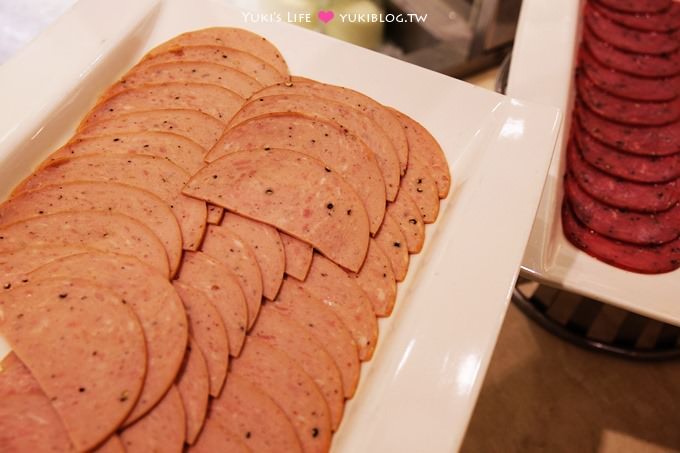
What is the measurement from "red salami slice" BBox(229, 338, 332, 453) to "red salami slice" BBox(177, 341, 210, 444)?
0.27 feet

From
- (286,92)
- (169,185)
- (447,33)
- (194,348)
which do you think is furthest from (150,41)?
(447,33)

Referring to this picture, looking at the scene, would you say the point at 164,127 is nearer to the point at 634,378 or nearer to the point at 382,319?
the point at 382,319

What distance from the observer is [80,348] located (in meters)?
1.32

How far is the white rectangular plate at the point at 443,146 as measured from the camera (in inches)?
54.2

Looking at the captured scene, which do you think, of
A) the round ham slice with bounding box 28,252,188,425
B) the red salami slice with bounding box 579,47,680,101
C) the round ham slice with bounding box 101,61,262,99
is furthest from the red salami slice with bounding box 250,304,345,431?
the red salami slice with bounding box 579,47,680,101

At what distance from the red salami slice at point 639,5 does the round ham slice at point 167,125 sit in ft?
7.27

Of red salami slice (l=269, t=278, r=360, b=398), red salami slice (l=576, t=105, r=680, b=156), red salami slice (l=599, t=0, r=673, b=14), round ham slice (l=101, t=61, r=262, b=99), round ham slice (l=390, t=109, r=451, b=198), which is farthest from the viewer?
red salami slice (l=599, t=0, r=673, b=14)

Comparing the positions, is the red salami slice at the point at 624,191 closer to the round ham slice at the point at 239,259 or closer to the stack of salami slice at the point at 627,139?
the stack of salami slice at the point at 627,139

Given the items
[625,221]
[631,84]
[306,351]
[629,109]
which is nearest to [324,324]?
[306,351]

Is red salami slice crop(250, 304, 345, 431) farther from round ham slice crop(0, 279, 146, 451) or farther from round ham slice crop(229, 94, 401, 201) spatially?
round ham slice crop(229, 94, 401, 201)

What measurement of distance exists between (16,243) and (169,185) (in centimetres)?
44

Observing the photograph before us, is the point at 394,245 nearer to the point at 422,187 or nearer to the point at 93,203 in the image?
the point at 422,187

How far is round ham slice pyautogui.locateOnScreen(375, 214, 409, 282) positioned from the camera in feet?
5.33

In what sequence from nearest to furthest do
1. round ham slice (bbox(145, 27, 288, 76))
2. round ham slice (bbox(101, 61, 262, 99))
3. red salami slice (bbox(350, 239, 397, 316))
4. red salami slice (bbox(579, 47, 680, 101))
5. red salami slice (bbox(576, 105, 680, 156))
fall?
red salami slice (bbox(350, 239, 397, 316)) < round ham slice (bbox(101, 61, 262, 99)) < round ham slice (bbox(145, 27, 288, 76)) < red salami slice (bbox(576, 105, 680, 156)) < red salami slice (bbox(579, 47, 680, 101))
